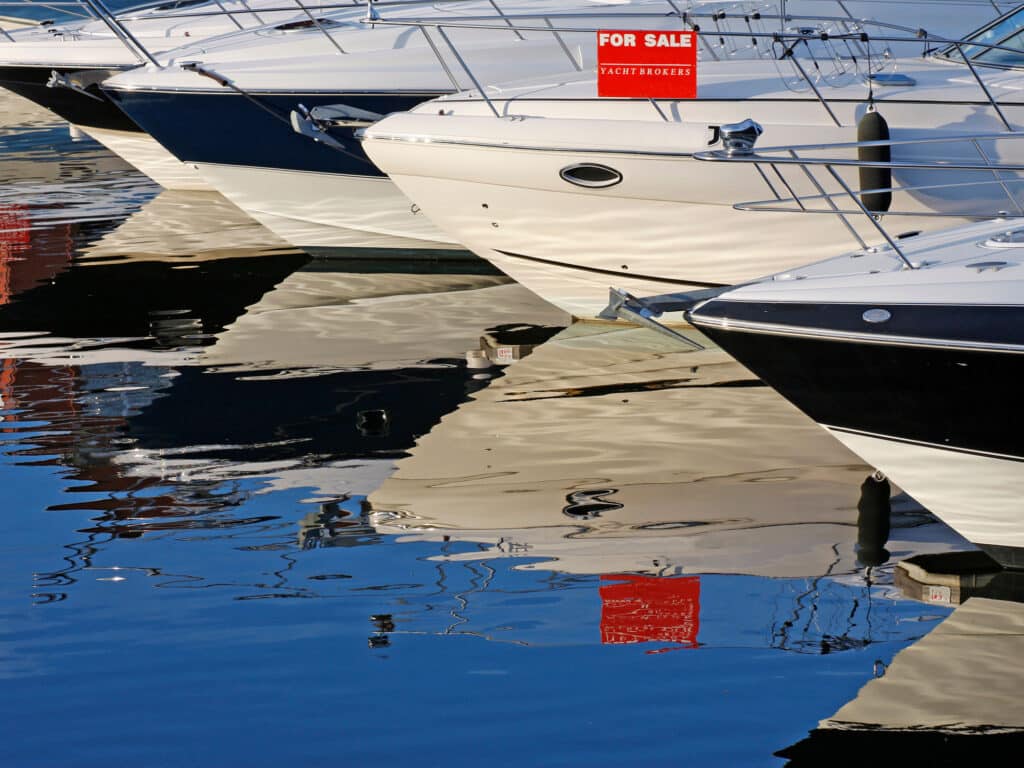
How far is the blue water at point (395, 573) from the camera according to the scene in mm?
3887

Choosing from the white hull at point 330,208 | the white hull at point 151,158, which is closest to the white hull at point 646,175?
the white hull at point 330,208

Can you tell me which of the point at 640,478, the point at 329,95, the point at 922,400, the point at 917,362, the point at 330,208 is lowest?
the point at 640,478

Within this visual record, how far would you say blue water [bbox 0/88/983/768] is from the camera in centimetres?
389

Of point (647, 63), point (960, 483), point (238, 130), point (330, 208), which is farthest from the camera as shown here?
point (330, 208)

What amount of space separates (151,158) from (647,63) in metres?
7.24

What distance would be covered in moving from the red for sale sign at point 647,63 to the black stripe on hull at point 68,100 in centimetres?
637

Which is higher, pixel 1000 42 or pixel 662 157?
pixel 1000 42

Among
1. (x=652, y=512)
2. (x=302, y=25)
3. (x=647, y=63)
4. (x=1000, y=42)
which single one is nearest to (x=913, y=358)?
(x=652, y=512)

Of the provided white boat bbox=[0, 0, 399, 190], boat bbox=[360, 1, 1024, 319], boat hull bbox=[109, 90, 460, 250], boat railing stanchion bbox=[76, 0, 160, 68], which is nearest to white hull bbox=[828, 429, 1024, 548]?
boat bbox=[360, 1, 1024, 319]

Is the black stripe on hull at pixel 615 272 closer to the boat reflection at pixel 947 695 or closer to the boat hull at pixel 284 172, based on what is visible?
the boat hull at pixel 284 172

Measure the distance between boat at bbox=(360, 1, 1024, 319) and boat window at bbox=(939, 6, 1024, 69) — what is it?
0.01 m

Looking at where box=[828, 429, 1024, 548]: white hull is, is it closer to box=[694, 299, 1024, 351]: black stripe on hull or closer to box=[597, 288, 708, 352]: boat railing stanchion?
box=[694, 299, 1024, 351]: black stripe on hull

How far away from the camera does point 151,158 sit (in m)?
13.1

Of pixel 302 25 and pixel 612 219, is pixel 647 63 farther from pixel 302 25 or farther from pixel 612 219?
pixel 302 25
